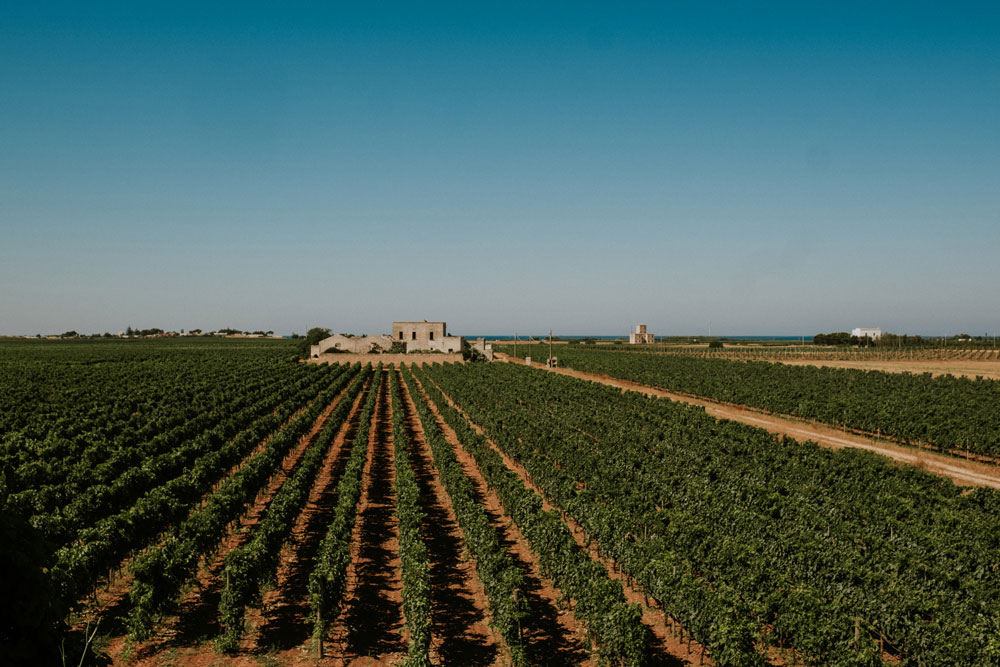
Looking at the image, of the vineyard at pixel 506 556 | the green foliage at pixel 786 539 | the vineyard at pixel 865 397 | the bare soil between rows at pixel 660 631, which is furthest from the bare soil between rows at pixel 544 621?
the vineyard at pixel 865 397

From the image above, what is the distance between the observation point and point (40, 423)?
92.8ft

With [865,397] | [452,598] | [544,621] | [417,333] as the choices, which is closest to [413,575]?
[452,598]

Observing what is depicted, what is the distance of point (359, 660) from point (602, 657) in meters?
4.60

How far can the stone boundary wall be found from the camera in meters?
81.3

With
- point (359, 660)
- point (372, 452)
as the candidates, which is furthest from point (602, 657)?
point (372, 452)

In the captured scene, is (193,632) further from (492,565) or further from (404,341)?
(404,341)

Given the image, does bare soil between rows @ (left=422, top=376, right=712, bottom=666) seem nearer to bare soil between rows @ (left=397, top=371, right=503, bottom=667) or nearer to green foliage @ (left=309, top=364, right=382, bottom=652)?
bare soil between rows @ (left=397, top=371, right=503, bottom=667)

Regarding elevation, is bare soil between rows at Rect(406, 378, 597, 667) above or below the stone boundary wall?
below

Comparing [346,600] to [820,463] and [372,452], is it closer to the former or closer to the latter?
[372,452]

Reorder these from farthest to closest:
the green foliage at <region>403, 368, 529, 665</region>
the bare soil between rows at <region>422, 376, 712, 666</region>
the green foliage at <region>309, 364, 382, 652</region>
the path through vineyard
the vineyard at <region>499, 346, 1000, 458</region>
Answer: the vineyard at <region>499, 346, 1000, 458</region> < the path through vineyard < the green foliage at <region>309, 364, 382, 652</region> < the bare soil between rows at <region>422, 376, 712, 666</region> < the green foliage at <region>403, 368, 529, 665</region>

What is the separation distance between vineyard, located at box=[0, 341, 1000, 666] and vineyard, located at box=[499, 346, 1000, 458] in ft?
28.3

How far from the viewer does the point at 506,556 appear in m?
12.3

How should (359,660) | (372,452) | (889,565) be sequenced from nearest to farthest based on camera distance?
(359,660), (889,565), (372,452)

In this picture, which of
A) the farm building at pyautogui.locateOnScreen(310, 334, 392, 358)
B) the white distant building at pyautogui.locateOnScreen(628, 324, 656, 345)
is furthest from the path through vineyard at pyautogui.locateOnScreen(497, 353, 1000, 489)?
the white distant building at pyautogui.locateOnScreen(628, 324, 656, 345)
